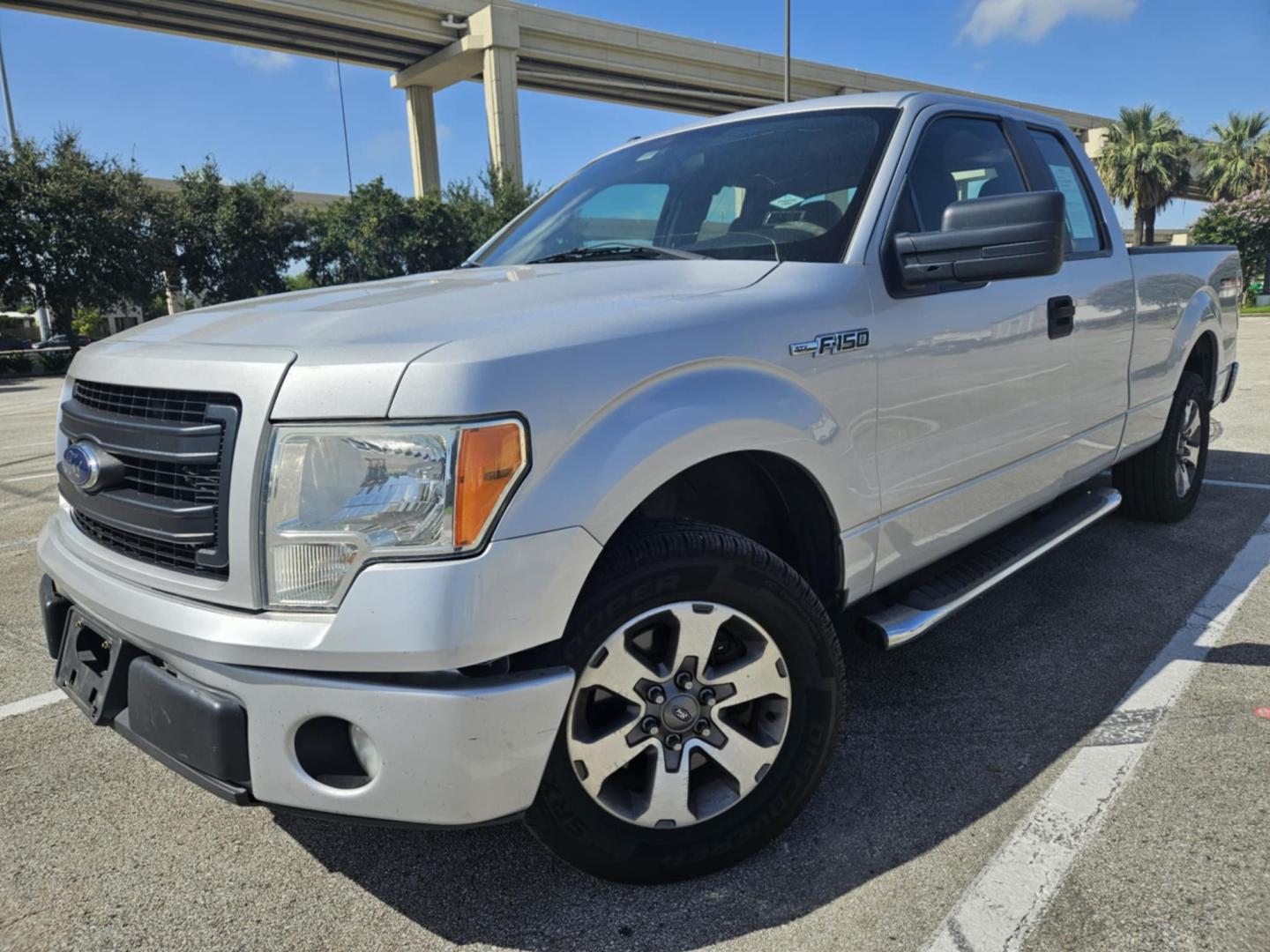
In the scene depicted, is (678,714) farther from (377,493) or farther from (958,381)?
(958,381)

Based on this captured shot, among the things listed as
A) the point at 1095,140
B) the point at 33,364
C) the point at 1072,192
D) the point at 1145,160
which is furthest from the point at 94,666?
the point at 1095,140

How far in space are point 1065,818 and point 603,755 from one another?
1.26m

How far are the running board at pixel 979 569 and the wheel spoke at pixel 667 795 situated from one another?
2.50 feet

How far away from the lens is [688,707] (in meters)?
1.95

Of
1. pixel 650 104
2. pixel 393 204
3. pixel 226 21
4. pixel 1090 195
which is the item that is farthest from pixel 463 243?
pixel 1090 195

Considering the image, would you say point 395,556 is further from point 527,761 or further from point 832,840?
point 832,840

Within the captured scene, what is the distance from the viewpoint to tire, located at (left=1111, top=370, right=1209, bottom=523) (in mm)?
4551

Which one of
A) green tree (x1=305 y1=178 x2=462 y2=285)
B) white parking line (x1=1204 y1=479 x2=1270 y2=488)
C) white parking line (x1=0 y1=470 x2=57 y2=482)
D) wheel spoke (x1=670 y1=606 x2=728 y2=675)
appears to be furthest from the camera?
green tree (x1=305 y1=178 x2=462 y2=285)

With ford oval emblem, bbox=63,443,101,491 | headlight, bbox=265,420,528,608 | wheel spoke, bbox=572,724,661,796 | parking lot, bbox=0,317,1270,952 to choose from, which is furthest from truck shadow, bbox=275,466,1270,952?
ford oval emblem, bbox=63,443,101,491

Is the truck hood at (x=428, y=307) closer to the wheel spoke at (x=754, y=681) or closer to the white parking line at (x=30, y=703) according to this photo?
the wheel spoke at (x=754, y=681)

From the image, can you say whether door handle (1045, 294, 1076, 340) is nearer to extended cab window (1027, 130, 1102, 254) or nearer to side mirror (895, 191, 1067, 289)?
extended cab window (1027, 130, 1102, 254)

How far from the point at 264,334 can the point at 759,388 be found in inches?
43.1

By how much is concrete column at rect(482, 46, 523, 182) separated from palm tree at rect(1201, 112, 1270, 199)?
3331cm

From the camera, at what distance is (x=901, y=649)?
3312 mm
